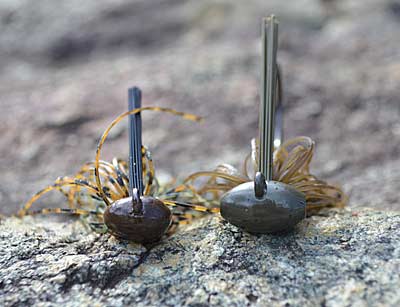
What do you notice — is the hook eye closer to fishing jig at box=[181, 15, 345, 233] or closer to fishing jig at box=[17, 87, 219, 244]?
fishing jig at box=[181, 15, 345, 233]

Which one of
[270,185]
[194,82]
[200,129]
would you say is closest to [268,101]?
[270,185]

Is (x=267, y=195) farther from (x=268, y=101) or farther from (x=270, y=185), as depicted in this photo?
(x=268, y=101)

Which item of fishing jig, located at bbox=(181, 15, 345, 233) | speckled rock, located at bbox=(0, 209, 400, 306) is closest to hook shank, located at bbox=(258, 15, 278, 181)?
fishing jig, located at bbox=(181, 15, 345, 233)

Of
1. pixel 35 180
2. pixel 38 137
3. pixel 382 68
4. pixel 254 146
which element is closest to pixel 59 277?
pixel 254 146

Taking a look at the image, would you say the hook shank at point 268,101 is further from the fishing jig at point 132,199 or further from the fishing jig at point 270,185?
the fishing jig at point 132,199

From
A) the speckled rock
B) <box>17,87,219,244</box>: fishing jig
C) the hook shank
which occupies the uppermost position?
the hook shank

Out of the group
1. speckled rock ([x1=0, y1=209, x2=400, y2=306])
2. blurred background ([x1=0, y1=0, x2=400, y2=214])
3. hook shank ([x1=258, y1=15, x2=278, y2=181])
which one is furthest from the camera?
blurred background ([x1=0, y1=0, x2=400, y2=214])

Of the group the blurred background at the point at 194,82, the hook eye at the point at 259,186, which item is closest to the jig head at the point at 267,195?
the hook eye at the point at 259,186
